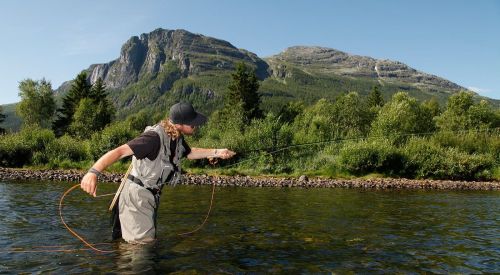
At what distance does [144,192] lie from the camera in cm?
781

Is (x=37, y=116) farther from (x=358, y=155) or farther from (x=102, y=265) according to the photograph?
(x=102, y=265)

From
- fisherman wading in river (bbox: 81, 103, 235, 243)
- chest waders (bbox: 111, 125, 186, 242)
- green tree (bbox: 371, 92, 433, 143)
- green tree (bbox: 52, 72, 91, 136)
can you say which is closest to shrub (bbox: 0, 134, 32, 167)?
fisherman wading in river (bbox: 81, 103, 235, 243)

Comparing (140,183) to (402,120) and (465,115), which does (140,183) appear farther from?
(465,115)

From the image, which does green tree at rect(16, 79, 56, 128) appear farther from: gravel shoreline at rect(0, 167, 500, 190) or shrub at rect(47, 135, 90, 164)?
gravel shoreline at rect(0, 167, 500, 190)

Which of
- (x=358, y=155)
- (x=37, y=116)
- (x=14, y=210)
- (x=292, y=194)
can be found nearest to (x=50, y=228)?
(x=14, y=210)

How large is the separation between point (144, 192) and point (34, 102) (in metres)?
105

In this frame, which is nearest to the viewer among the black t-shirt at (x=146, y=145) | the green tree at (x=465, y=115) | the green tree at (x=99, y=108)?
the black t-shirt at (x=146, y=145)

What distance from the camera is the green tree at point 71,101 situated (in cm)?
7594

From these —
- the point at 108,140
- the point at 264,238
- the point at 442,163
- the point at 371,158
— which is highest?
the point at 108,140

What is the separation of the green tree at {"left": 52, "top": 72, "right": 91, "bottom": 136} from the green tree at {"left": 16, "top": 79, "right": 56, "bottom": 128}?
27285 millimetres

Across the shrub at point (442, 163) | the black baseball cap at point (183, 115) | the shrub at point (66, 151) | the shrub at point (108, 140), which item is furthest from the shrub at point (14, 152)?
the black baseball cap at point (183, 115)

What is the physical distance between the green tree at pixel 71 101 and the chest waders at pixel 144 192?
7378cm

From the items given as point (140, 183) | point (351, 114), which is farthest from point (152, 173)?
point (351, 114)

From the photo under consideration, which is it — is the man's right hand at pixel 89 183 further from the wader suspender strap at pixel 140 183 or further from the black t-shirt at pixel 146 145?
the wader suspender strap at pixel 140 183
